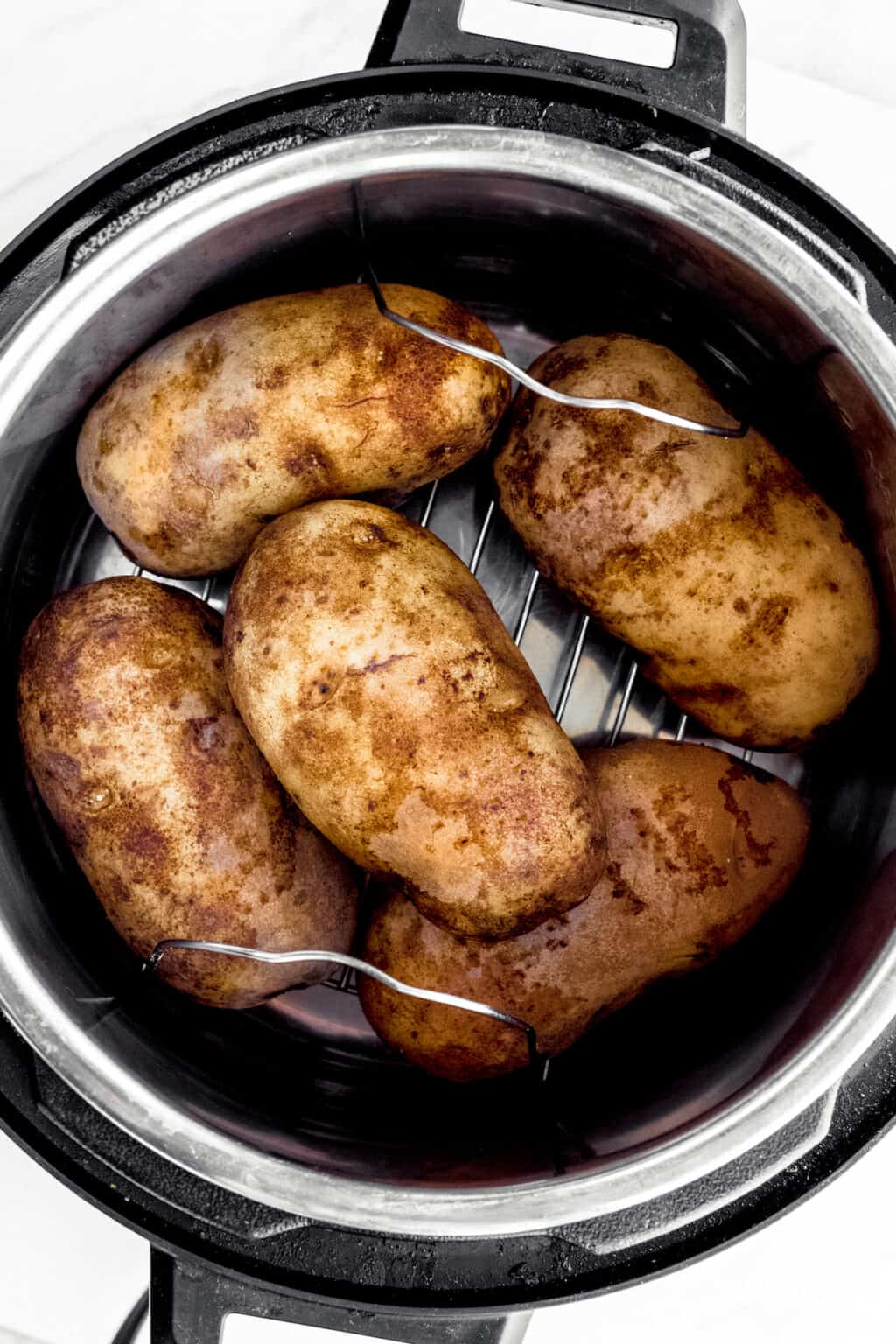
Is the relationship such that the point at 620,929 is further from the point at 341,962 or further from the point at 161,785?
the point at 161,785

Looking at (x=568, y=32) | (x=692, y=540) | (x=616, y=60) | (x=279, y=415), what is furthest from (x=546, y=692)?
(x=568, y=32)

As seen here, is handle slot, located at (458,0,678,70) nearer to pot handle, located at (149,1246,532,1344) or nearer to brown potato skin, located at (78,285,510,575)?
brown potato skin, located at (78,285,510,575)

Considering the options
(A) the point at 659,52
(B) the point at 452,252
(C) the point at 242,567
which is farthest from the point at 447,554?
(A) the point at 659,52

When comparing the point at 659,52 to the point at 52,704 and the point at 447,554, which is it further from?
the point at 52,704

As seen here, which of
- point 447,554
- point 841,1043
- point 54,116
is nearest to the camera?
point 841,1043

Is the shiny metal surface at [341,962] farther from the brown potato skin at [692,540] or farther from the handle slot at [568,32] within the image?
the handle slot at [568,32]

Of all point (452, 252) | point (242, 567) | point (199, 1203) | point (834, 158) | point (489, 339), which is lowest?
point (199, 1203)
